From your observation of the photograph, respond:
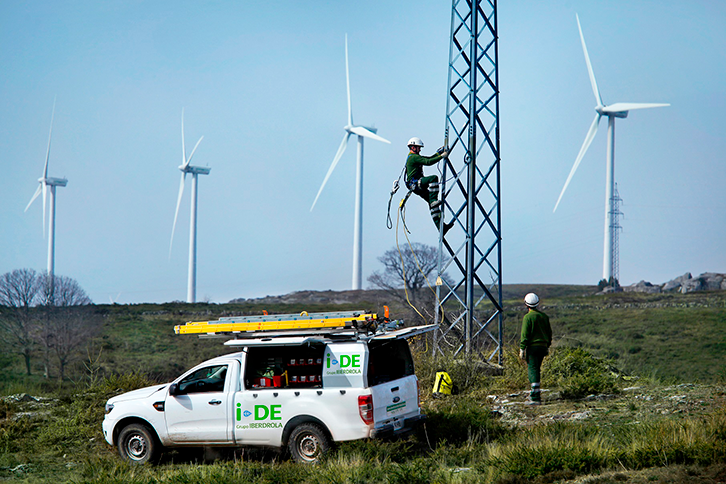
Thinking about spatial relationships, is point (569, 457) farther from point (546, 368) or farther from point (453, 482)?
point (546, 368)

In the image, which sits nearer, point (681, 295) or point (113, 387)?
point (113, 387)

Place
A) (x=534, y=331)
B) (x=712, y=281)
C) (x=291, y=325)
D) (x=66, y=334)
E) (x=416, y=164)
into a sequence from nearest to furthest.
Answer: (x=291, y=325), (x=534, y=331), (x=416, y=164), (x=66, y=334), (x=712, y=281)

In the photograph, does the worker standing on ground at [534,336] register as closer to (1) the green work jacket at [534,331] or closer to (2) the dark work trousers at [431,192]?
(1) the green work jacket at [534,331]

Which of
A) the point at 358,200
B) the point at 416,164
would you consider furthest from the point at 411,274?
the point at 416,164

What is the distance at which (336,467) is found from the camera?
8906 millimetres

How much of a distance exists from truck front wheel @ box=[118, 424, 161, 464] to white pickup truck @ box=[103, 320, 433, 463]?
0.05ft

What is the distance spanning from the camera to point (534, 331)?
42.8 feet

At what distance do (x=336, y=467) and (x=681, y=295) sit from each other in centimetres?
6853

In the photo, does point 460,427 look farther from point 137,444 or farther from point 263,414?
point 137,444

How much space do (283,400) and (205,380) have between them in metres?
1.52

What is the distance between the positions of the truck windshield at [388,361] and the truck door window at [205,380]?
243 cm

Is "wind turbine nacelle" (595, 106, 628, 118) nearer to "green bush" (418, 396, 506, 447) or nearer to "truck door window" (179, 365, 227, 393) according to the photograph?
"green bush" (418, 396, 506, 447)

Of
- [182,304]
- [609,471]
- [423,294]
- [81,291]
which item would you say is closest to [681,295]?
[423,294]

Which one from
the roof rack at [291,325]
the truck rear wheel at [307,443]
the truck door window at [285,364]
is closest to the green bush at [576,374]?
the roof rack at [291,325]
